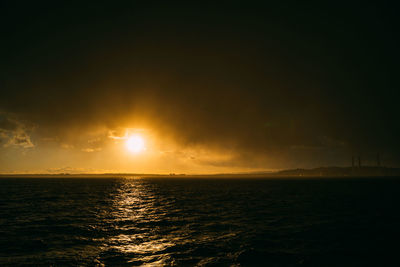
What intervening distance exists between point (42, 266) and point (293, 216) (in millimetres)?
26414

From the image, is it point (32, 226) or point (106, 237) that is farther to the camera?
point (32, 226)

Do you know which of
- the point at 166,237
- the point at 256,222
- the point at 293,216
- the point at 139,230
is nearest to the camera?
the point at 166,237

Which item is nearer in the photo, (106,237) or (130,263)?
(130,263)

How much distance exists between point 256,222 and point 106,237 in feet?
51.5

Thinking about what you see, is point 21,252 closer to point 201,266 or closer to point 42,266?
point 42,266

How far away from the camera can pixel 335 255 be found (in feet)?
51.0

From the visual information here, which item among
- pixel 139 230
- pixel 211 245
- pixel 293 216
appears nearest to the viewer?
pixel 211 245

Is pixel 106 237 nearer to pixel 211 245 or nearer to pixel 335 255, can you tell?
pixel 211 245

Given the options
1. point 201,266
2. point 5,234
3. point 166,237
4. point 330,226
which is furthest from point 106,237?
point 330,226

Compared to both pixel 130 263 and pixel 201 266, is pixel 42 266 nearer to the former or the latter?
pixel 130 263

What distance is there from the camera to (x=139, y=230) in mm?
22422

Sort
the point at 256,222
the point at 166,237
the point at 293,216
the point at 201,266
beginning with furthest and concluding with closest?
the point at 293,216
the point at 256,222
the point at 166,237
the point at 201,266

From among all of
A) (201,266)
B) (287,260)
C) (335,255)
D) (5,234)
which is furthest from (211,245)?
(5,234)

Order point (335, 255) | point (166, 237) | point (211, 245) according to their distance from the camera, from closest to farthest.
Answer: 1. point (335, 255)
2. point (211, 245)
3. point (166, 237)
